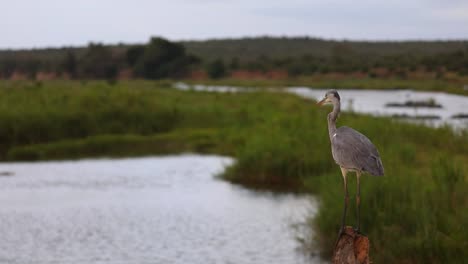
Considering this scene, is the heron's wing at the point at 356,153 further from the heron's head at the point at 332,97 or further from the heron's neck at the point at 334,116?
the heron's head at the point at 332,97

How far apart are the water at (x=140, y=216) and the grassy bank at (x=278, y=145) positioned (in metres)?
0.85

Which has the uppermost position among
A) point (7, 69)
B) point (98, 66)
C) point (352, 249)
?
point (352, 249)

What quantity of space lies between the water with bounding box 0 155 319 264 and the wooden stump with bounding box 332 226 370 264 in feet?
15.7

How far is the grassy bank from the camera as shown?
991 centimetres

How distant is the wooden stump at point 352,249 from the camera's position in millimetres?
6879

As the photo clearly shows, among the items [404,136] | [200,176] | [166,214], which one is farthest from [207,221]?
[404,136]

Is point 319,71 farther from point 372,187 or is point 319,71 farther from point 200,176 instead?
point 372,187

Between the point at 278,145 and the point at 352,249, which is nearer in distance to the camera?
the point at 352,249

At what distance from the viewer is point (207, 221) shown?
14.7 m

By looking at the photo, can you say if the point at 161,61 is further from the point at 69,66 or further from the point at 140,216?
the point at 140,216

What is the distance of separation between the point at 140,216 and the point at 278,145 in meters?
3.32

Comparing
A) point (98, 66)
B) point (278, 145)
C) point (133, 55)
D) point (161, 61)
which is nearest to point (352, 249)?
point (278, 145)

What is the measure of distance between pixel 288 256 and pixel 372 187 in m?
2.09

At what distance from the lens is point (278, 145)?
17.2 meters
